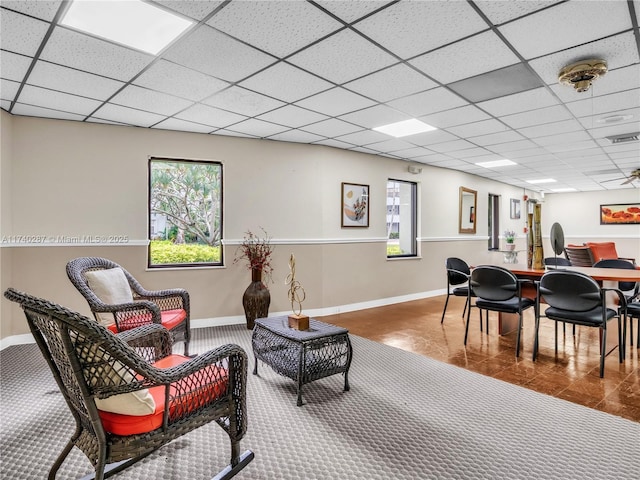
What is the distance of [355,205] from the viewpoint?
587cm

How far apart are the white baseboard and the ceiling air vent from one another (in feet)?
12.3

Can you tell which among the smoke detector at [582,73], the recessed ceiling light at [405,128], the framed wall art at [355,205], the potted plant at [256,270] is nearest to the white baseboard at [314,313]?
the potted plant at [256,270]

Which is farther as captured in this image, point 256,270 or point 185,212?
point 185,212

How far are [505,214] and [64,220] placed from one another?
9367mm

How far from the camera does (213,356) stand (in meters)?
1.70

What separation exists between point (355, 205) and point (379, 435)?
160 inches

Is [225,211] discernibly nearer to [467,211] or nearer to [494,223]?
[467,211]

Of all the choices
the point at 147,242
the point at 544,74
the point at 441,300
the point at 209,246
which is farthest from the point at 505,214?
the point at 147,242

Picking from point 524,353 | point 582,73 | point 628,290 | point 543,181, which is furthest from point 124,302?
point 543,181

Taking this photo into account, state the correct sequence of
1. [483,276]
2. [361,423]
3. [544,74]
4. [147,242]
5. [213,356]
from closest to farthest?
1. [213,356]
2. [361,423]
3. [544,74]
4. [483,276]
5. [147,242]

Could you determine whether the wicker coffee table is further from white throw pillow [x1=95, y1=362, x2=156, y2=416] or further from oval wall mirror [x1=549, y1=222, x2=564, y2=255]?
oval wall mirror [x1=549, y1=222, x2=564, y2=255]

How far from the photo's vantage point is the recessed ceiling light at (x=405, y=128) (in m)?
4.39

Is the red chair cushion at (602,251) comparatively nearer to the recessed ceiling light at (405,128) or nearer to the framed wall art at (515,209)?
the framed wall art at (515,209)

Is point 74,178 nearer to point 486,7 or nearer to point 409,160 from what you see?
point 486,7
